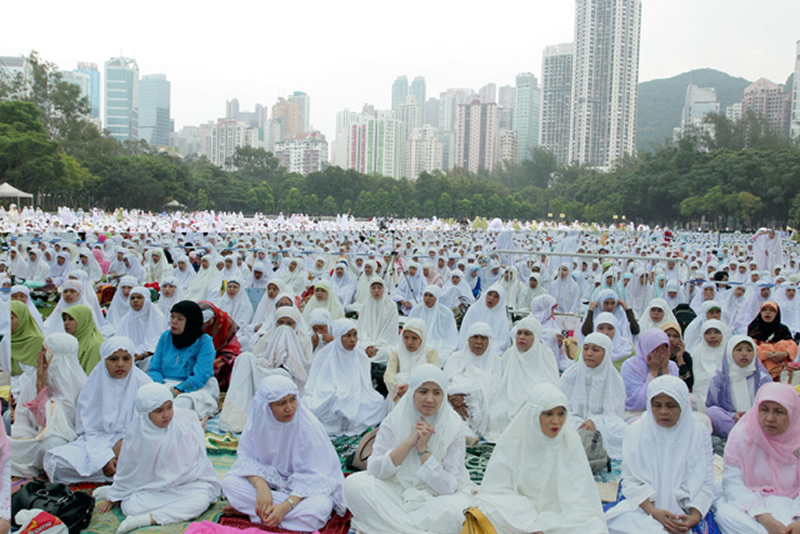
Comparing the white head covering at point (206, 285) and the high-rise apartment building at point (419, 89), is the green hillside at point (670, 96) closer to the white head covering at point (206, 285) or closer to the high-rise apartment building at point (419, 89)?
the high-rise apartment building at point (419, 89)

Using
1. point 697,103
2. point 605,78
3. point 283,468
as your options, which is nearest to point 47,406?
point 283,468

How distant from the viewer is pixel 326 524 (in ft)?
9.34

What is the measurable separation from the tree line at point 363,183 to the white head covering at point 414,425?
2397 centimetres

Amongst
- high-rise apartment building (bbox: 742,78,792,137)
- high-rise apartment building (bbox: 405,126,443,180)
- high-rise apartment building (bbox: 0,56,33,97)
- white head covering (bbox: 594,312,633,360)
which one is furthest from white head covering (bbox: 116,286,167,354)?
high-rise apartment building (bbox: 405,126,443,180)

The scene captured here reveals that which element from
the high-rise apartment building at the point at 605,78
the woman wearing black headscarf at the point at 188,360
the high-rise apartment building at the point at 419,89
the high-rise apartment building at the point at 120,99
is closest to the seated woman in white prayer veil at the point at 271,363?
the woman wearing black headscarf at the point at 188,360

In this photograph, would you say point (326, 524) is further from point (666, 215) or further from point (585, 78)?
point (585, 78)

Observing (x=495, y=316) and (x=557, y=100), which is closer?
(x=495, y=316)

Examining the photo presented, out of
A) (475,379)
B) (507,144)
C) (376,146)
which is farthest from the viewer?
(507,144)

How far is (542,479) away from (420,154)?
95559 millimetres

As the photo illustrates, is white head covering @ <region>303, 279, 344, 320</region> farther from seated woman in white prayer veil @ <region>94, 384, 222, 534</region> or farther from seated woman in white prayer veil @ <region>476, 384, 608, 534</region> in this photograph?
seated woman in white prayer veil @ <region>476, 384, 608, 534</region>

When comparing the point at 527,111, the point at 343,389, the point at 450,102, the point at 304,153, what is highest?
the point at 450,102

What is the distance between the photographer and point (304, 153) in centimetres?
9506

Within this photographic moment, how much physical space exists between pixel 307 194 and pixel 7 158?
24.9 meters

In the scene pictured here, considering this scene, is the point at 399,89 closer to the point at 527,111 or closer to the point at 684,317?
the point at 527,111
